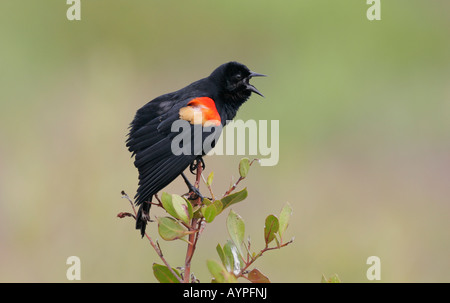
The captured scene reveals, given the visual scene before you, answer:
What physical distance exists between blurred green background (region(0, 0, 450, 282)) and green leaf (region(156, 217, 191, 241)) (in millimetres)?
2144

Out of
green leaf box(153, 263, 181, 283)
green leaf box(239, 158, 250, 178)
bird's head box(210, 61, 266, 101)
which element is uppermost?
bird's head box(210, 61, 266, 101)

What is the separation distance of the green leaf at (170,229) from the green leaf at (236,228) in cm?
10

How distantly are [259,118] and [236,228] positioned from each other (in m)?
3.48

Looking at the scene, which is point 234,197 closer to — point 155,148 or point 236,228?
point 236,228

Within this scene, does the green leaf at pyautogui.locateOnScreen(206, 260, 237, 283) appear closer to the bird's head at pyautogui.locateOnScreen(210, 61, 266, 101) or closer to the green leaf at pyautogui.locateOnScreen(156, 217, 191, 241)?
the green leaf at pyautogui.locateOnScreen(156, 217, 191, 241)

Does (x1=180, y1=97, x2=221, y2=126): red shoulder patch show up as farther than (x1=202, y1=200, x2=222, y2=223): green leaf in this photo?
Yes

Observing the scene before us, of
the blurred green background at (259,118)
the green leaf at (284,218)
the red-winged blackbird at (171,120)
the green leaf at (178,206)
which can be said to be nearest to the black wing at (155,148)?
the red-winged blackbird at (171,120)

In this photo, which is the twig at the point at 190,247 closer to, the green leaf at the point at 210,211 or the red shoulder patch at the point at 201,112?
the green leaf at the point at 210,211

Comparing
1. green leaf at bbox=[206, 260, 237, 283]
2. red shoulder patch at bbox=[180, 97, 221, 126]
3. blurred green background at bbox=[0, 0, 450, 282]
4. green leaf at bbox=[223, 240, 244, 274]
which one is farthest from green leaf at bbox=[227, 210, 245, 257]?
blurred green background at bbox=[0, 0, 450, 282]

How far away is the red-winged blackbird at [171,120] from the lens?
1.90 metres

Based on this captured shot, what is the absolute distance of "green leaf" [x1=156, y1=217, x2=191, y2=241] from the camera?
4.48ft

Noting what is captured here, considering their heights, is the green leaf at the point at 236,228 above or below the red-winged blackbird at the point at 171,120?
below

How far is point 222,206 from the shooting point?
1.38 meters
